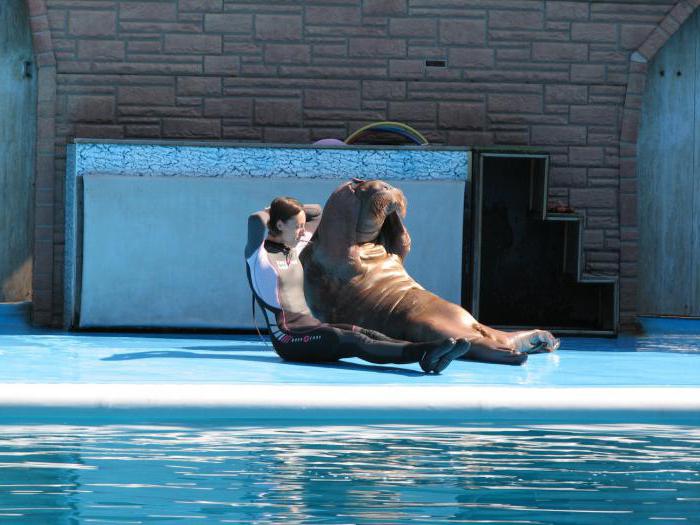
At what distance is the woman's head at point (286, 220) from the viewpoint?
7676 millimetres

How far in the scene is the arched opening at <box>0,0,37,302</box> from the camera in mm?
11125

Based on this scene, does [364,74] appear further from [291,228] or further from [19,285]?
[291,228]

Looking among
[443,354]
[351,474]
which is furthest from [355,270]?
[351,474]

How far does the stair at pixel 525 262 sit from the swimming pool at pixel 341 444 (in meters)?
3.26

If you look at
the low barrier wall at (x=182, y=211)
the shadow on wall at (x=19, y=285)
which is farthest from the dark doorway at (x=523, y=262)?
the shadow on wall at (x=19, y=285)

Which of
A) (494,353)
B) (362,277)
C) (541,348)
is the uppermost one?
(362,277)

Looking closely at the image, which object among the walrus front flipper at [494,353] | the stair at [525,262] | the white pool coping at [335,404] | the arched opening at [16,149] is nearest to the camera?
the white pool coping at [335,404]

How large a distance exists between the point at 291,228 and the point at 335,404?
2166 millimetres

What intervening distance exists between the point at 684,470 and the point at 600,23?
695 centimetres

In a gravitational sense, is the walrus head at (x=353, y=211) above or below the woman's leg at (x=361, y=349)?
above

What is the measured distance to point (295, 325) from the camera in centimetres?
758

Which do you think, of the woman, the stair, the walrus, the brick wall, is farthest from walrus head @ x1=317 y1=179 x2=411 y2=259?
the brick wall

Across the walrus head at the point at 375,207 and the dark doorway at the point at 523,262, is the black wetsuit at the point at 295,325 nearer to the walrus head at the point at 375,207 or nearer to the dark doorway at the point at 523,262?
the walrus head at the point at 375,207

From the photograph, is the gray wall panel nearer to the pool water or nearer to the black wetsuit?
the black wetsuit
